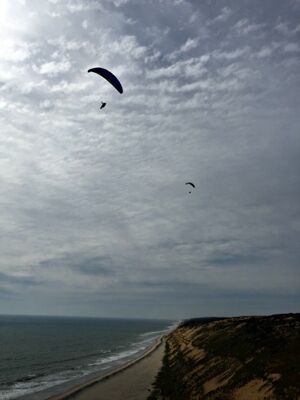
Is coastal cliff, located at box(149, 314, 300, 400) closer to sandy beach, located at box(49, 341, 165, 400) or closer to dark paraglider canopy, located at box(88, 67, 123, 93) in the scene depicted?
sandy beach, located at box(49, 341, 165, 400)

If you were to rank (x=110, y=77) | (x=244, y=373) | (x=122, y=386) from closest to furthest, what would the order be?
(x=244, y=373), (x=110, y=77), (x=122, y=386)

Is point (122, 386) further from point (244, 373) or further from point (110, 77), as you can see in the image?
point (110, 77)

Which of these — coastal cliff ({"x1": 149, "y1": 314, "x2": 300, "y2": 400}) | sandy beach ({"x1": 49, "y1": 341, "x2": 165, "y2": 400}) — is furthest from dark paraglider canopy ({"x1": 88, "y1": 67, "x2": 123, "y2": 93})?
sandy beach ({"x1": 49, "y1": 341, "x2": 165, "y2": 400})

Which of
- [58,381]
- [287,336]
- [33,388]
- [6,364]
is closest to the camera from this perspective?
[287,336]

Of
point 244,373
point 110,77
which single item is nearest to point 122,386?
point 244,373

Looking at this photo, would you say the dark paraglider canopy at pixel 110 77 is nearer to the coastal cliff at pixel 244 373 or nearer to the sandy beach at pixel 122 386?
the coastal cliff at pixel 244 373

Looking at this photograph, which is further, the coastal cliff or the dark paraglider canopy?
the dark paraglider canopy

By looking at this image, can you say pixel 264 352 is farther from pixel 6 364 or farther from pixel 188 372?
pixel 6 364

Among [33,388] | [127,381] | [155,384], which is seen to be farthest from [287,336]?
[33,388]

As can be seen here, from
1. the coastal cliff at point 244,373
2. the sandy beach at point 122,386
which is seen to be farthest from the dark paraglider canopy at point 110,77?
the sandy beach at point 122,386
